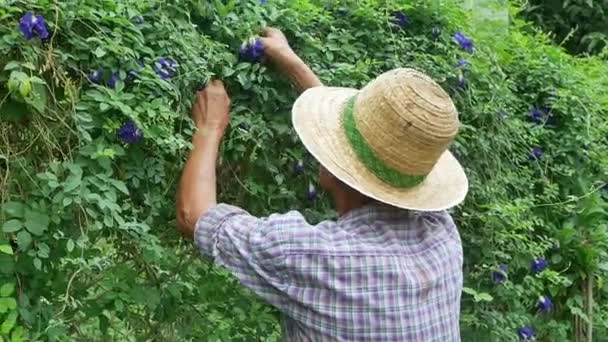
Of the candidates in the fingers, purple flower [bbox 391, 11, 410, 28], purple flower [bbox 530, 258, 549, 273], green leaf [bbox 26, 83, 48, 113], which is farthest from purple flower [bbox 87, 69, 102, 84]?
purple flower [bbox 530, 258, 549, 273]

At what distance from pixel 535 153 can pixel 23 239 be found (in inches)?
82.5

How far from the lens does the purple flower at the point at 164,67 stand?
2086 millimetres

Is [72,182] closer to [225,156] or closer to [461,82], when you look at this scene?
[225,156]

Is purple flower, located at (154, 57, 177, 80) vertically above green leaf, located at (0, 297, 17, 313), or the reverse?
purple flower, located at (154, 57, 177, 80)

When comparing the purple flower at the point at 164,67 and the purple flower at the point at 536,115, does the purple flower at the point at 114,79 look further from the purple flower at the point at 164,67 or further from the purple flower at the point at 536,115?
the purple flower at the point at 536,115

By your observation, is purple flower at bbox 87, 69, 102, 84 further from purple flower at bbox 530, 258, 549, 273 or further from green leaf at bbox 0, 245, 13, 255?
purple flower at bbox 530, 258, 549, 273

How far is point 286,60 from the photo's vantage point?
2.39 metres

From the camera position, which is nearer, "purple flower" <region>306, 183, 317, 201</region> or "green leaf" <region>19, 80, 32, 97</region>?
"green leaf" <region>19, 80, 32, 97</region>

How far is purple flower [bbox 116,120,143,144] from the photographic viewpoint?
1979mm

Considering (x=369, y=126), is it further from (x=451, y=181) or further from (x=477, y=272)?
(x=477, y=272)

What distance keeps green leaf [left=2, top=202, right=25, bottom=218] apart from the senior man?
15.6 inches

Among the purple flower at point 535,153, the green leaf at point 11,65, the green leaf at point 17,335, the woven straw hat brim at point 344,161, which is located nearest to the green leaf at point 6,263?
the green leaf at point 17,335

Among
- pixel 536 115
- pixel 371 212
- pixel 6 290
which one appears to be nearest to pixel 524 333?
pixel 536 115

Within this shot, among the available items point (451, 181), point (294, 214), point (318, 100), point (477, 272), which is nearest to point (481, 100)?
point (477, 272)
